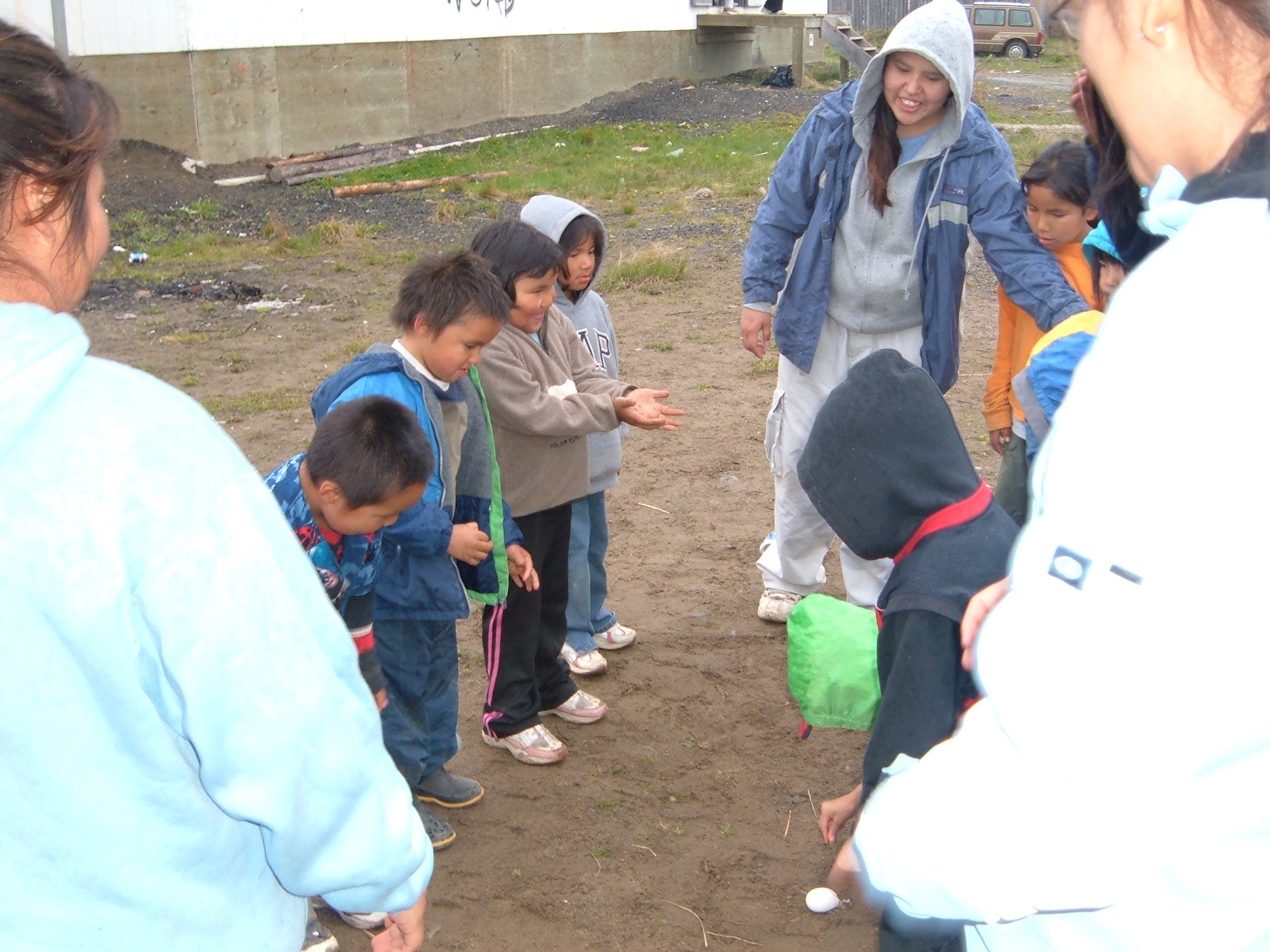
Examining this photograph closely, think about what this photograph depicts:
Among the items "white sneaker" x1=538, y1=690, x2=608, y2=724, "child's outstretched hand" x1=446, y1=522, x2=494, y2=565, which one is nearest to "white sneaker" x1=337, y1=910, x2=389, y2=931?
"child's outstretched hand" x1=446, y1=522, x2=494, y2=565

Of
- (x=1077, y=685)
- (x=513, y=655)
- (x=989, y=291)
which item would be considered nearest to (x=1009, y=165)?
(x=513, y=655)

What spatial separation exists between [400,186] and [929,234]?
1060 cm

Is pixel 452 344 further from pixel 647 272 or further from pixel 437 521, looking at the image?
pixel 647 272

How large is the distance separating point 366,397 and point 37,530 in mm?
1528

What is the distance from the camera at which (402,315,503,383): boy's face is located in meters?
2.82

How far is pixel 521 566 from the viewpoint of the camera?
3.16m

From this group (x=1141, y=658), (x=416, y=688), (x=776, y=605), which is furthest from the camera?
(x=776, y=605)

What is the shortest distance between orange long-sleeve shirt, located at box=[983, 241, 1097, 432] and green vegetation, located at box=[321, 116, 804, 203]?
8.25 metres

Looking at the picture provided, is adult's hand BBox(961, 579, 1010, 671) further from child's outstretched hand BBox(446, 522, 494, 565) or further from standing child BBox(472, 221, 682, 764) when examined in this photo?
standing child BBox(472, 221, 682, 764)

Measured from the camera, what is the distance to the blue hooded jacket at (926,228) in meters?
3.71

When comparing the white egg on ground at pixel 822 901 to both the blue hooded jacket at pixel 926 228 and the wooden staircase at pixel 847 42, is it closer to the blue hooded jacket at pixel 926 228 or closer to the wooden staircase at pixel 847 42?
the blue hooded jacket at pixel 926 228

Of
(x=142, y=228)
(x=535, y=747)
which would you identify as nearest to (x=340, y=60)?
(x=142, y=228)

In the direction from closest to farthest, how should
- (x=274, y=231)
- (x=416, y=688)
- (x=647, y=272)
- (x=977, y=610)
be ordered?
1. (x=977, y=610)
2. (x=416, y=688)
3. (x=647, y=272)
4. (x=274, y=231)

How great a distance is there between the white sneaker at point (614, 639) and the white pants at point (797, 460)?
0.61 meters
